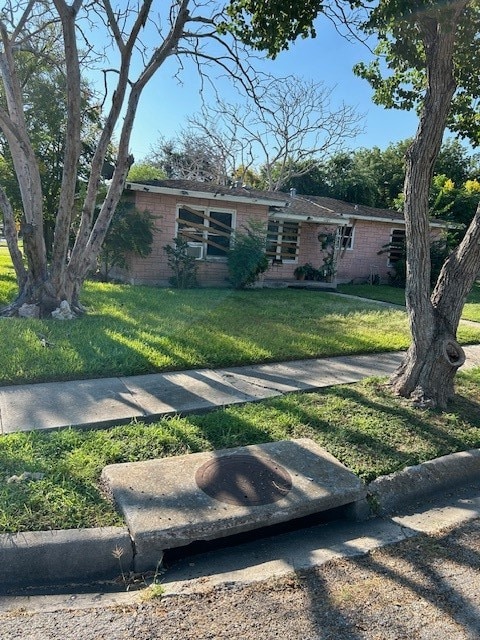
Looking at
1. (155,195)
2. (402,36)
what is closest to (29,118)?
(155,195)

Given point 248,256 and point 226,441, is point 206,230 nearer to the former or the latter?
point 248,256

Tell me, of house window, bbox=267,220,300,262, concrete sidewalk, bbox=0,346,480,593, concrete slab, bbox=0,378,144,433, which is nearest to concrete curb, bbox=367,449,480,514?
concrete sidewalk, bbox=0,346,480,593

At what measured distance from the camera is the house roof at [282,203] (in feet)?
44.9

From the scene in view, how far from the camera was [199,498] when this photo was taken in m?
3.21

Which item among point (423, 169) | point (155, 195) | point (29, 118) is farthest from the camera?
point (29, 118)

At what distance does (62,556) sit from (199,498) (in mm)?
907

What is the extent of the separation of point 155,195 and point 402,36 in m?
8.95

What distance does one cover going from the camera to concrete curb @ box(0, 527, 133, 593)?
2.60 meters

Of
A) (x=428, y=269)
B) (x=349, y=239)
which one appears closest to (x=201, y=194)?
(x=349, y=239)

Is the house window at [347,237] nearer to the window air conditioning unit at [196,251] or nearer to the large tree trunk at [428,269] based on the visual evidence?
the window air conditioning unit at [196,251]

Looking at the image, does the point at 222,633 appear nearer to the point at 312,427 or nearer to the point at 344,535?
the point at 344,535

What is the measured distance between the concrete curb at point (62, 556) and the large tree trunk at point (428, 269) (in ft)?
12.1

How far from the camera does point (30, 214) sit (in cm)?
842

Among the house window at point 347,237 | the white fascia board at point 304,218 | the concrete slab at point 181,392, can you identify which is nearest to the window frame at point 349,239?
the house window at point 347,237
